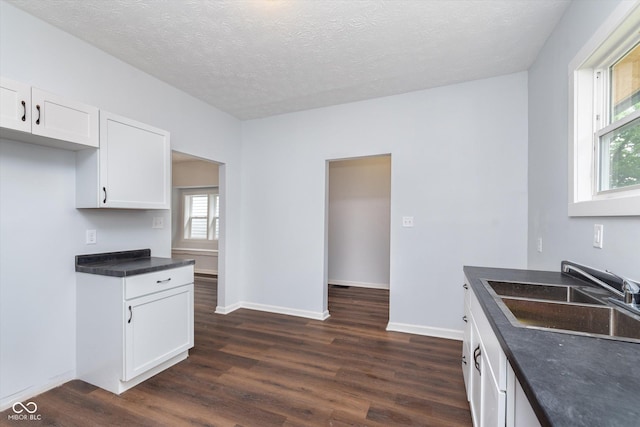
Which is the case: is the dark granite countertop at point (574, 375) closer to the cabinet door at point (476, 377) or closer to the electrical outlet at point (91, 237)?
the cabinet door at point (476, 377)

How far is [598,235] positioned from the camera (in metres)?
1.51

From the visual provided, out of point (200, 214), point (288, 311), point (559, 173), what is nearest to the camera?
point (559, 173)

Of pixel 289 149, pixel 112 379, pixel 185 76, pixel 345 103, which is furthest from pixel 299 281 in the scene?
pixel 185 76

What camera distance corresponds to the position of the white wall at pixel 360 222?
5215 millimetres

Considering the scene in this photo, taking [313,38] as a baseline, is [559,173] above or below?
below

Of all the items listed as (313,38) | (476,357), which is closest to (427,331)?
(476,357)

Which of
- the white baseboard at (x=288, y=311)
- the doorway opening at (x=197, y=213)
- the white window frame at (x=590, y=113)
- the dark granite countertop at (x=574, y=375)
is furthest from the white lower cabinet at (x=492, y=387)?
the doorway opening at (x=197, y=213)

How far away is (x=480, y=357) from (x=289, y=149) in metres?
3.16

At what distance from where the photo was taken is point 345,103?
348cm

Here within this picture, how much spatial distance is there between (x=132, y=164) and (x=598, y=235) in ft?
10.7

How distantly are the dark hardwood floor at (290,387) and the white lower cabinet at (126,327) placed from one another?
0.13 m

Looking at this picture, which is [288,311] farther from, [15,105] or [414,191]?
[15,105]

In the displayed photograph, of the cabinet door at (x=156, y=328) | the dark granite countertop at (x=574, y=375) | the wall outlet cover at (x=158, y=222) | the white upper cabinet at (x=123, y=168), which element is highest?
the white upper cabinet at (x=123, y=168)

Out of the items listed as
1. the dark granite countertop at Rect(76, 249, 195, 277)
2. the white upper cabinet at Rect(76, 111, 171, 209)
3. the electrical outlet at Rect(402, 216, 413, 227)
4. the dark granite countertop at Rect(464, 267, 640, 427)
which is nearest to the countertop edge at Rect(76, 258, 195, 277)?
the dark granite countertop at Rect(76, 249, 195, 277)
